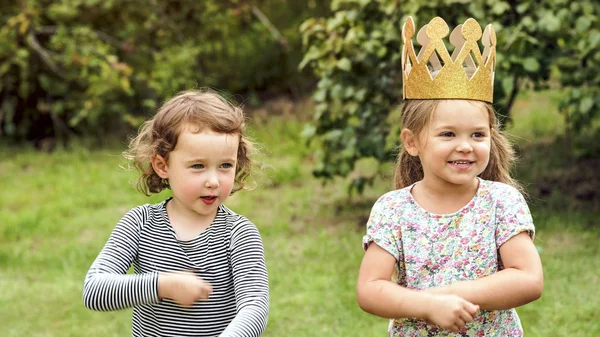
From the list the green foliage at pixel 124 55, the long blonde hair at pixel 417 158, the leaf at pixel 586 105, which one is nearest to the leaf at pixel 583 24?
the leaf at pixel 586 105

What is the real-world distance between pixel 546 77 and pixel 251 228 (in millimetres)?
3251

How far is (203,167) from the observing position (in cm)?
276

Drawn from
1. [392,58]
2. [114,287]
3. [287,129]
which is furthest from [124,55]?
[114,287]

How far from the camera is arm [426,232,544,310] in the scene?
261cm

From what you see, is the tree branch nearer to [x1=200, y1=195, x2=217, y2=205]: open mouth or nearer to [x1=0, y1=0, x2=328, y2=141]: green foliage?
[x1=0, y1=0, x2=328, y2=141]: green foliage

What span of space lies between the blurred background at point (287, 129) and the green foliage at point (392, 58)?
0.01m

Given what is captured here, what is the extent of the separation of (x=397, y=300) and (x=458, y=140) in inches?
A: 20.6

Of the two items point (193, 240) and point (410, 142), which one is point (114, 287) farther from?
point (410, 142)

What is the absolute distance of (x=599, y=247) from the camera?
514 cm

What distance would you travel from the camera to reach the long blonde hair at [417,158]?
2.80 m

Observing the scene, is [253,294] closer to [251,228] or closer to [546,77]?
[251,228]

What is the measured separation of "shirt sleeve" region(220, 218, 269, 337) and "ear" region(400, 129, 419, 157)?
574 millimetres

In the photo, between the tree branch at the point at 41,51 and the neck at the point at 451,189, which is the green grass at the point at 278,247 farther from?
the tree branch at the point at 41,51

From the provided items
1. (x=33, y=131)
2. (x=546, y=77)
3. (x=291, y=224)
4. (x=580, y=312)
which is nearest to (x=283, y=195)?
(x=291, y=224)
